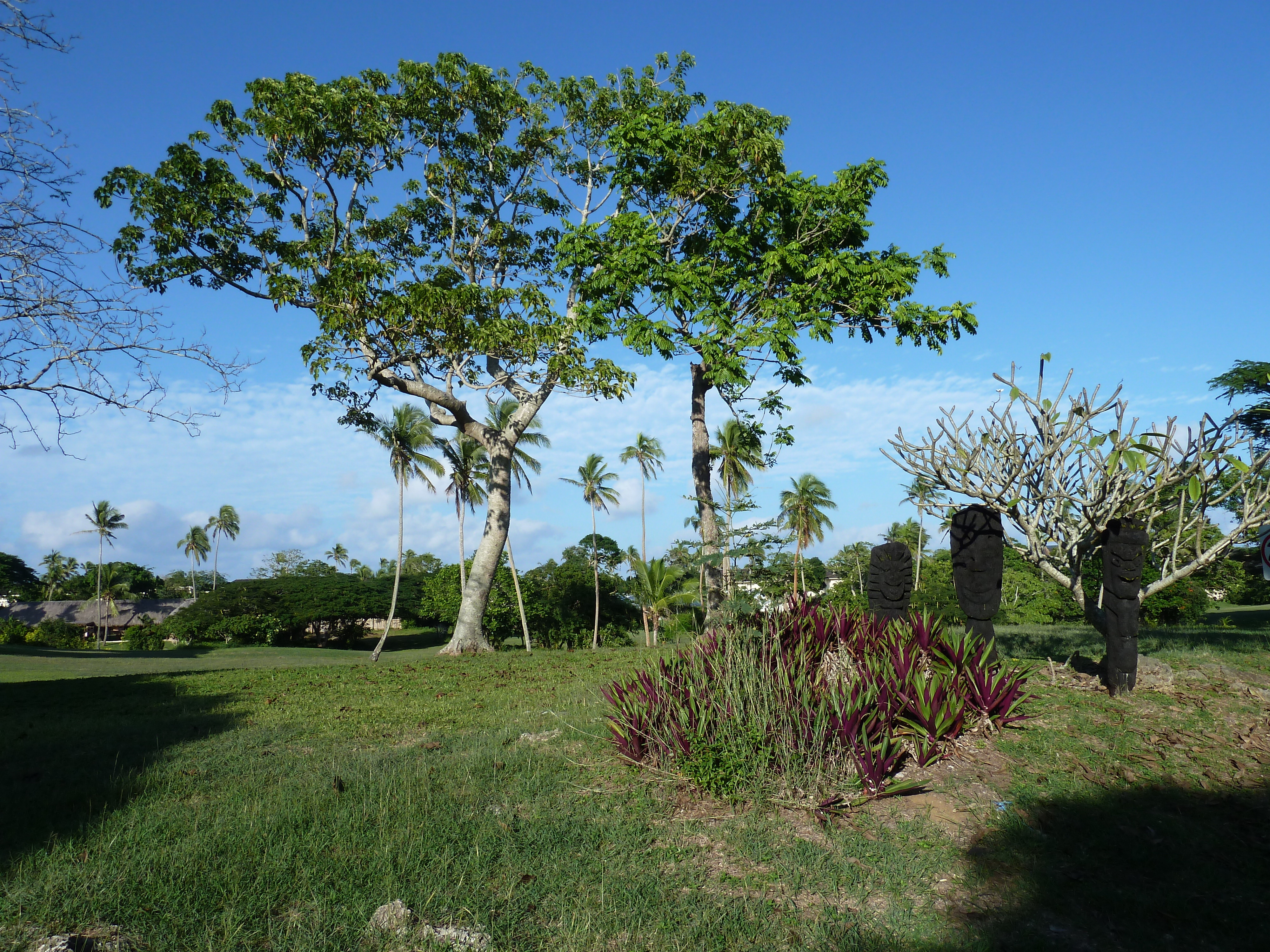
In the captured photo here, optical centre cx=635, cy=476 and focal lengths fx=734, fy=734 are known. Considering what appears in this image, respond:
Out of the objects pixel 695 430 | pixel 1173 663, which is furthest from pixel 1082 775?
pixel 695 430

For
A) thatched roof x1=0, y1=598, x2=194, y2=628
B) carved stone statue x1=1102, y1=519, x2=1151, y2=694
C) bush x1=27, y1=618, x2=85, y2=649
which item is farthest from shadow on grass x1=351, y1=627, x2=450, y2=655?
carved stone statue x1=1102, y1=519, x2=1151, y2=694

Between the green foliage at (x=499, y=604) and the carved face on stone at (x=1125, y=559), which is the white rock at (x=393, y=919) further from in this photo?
the green foliage at (x=499, y=604)

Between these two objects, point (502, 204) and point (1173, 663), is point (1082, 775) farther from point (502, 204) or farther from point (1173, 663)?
point (502, 204)

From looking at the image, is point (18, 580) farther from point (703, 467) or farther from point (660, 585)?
point (703, 467)

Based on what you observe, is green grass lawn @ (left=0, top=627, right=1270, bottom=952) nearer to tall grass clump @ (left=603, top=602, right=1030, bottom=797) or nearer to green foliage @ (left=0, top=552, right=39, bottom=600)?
tall grass clump @ (left=603, top=602, right=1030, bottom=797)

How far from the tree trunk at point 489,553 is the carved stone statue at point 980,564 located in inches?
594

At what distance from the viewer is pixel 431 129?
21891 mm

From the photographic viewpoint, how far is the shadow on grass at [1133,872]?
4.33 m

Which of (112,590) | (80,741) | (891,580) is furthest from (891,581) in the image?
(112,590)

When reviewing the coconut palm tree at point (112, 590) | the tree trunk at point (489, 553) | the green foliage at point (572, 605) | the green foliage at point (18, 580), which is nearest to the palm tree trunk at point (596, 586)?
the green foliage at point (572, 605)

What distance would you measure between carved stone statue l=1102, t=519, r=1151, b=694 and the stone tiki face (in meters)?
2.42

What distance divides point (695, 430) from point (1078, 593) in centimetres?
1022

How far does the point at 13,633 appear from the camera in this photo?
4734 centimetres

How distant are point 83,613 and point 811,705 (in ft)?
238
